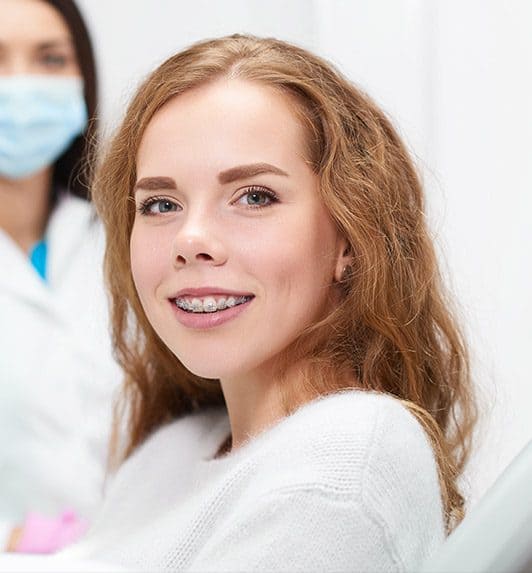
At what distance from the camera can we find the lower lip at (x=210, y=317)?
3.92 feet

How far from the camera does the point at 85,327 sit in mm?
1938

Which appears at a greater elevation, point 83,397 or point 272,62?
point 272,62

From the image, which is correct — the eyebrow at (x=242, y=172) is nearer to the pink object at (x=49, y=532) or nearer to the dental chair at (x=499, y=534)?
the dental chair at (x=499, y=534)

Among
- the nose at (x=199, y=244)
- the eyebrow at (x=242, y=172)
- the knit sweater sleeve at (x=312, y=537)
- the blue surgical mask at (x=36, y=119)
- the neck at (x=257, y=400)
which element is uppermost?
the eyebrow at (x=242, y=172)

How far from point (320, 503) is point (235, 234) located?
347 mm

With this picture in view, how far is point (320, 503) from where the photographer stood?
3.18ft

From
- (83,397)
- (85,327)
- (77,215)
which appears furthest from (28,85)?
(83,397)

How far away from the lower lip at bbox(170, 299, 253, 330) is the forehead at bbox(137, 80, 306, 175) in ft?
A: 0.53

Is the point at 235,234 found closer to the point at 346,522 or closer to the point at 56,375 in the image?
the point at 346,522

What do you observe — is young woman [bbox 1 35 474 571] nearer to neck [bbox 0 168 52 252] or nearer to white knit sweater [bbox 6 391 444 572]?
white knit sweater [bbox 6 391 444 572]

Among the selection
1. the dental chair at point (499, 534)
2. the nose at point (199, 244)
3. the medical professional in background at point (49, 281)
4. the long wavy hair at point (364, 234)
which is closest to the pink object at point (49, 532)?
the medical professional in background at point (49, 281)

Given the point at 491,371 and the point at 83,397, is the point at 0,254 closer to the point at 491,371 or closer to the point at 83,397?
the point at 83,397

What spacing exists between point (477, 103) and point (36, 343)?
2.90ft

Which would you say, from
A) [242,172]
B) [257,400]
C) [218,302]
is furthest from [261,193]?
[257,400]
